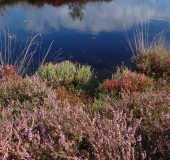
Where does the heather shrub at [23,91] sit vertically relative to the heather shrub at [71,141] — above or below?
below

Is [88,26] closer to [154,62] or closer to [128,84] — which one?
[154,62]

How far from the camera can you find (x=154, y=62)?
262 inches

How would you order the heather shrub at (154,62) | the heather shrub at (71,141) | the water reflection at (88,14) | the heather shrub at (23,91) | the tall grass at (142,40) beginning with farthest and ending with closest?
the water reflection at (88,14)
the tall grass at (142,40)
the heather shrub at (154,62)
the heather shrub at (23,91)
the heather shrub at (71,141)

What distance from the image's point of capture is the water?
27.9 ft

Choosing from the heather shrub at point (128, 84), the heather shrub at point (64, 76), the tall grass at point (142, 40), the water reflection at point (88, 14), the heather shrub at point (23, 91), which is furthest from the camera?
the water reflection at point (88, 14)

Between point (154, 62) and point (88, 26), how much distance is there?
19.3 feet

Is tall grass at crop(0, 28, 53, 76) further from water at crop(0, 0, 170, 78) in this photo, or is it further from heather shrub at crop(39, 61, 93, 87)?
heather shrub at crop(39, 61, 93, 87)

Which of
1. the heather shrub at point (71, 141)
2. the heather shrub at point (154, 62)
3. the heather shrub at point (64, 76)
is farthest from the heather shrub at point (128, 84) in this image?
the heather shrub at point (71, 141)

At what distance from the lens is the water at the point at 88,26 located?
27.9ft

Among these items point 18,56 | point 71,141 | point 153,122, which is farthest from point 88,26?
point 71,141

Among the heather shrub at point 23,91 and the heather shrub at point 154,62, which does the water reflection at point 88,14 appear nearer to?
the heather shrub at point 154,62

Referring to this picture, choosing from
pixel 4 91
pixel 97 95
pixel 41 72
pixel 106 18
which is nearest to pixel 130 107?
pixel 97 95

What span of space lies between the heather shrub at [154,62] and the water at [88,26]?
2.73 ft

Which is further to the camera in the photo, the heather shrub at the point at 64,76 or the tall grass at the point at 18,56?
the heather shrub at the point at 64,76
